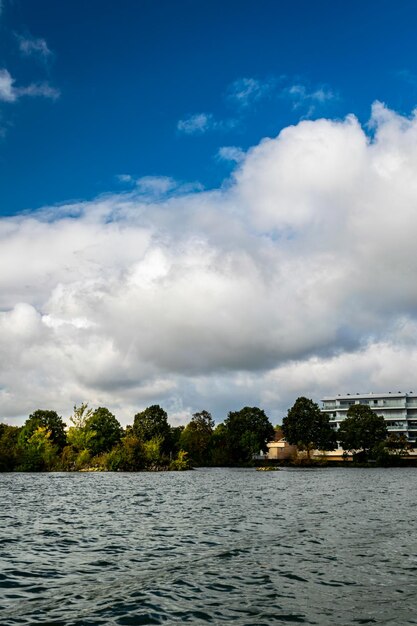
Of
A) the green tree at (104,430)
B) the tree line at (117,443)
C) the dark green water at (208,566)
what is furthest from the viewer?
the green tree at (104,430)

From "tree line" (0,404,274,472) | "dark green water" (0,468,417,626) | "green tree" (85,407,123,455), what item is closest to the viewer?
"dark green water" (0,468,417,626)

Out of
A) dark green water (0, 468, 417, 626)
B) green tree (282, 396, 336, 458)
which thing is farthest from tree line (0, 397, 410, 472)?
dark green water (0, 468, 417, 626)

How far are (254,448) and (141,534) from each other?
514 feet

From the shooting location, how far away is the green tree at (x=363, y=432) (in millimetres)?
172625

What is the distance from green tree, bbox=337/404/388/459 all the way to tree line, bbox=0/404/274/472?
1180 inches

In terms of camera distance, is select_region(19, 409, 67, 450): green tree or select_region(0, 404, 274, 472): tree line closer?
select_region(0, 404, 274, 472): tree line

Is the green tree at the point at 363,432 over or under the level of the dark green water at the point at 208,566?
over

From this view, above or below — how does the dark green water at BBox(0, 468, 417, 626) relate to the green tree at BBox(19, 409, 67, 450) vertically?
below

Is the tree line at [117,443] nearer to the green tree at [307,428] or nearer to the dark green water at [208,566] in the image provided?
the green tree at [307,428]

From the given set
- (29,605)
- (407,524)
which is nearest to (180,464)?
(407,524)

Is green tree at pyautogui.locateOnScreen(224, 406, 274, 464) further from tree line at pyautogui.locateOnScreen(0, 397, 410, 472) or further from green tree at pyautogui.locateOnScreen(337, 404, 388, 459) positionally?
green tree at pyautogui.locateOnScreen(337, 404, 388, 459)

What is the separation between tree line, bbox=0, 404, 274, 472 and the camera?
13875 centimetres

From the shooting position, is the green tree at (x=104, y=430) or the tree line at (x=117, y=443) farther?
the green tree at (x=104, y=430)

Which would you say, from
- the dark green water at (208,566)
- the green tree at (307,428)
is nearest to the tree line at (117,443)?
the green tree at (307,428)
